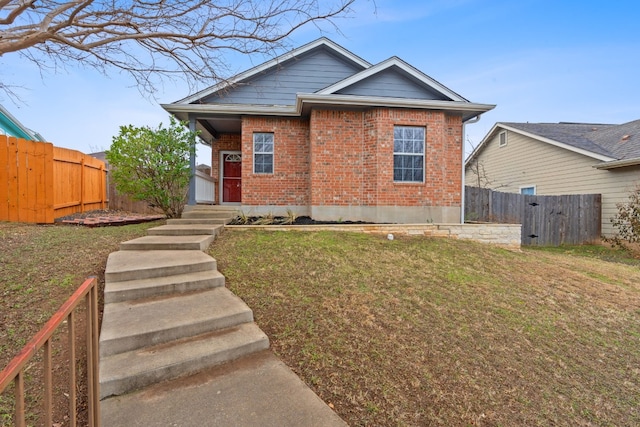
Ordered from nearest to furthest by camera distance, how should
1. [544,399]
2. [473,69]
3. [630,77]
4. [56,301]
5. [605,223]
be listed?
[544,399], [56,301], [605,223], [473,69], [630,77]

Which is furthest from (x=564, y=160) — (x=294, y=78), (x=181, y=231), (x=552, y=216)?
(x=181, y=231)

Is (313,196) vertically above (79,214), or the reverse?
(313,196)

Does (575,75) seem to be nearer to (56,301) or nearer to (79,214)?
(56,301)

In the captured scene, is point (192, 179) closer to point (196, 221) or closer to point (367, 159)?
point (196, 221)

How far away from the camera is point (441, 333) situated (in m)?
3.42

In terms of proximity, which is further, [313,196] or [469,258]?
[313,196]

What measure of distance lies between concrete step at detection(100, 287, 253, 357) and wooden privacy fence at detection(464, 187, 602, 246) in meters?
10.3

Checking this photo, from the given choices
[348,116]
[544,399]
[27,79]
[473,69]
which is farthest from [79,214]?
[473,69]

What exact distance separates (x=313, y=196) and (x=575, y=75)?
14239 mm

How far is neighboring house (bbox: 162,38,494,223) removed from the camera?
8.66 m

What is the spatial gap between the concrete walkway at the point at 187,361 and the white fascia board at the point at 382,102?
5945 mm

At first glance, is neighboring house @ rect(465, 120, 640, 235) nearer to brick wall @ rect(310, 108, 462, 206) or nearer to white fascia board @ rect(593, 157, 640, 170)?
white fascia board @ rect(593, 157, 640, 170)

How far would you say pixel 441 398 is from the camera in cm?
251

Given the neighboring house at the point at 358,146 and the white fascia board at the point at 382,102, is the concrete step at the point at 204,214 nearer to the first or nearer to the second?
the neighboring house at the point at 358,146
